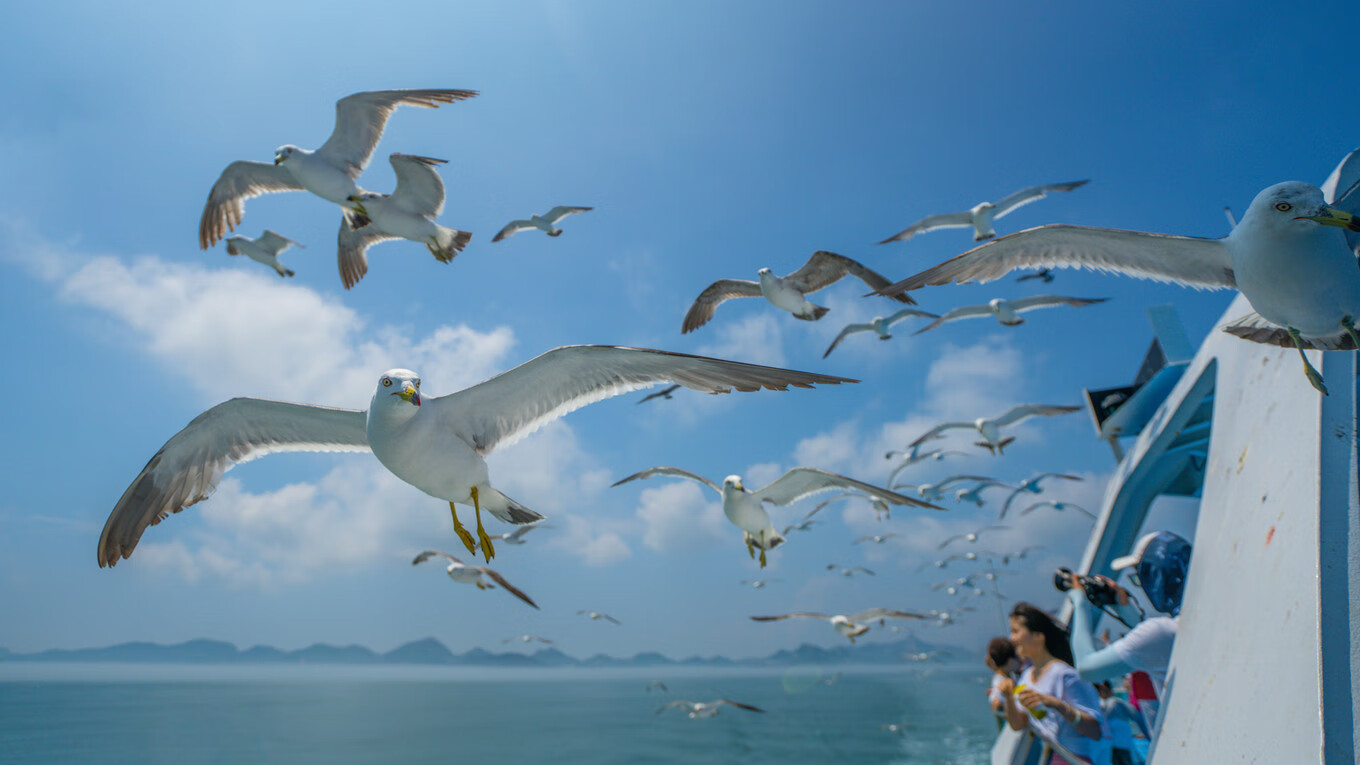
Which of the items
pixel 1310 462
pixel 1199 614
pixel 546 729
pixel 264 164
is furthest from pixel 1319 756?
pixel 546 729

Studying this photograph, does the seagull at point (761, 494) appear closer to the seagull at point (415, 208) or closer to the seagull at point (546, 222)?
the seagull at point (415, 208)

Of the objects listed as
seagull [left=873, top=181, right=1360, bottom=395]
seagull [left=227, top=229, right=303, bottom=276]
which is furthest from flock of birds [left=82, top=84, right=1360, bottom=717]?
seagull [left=227, top=229, right=303, bottom=276]

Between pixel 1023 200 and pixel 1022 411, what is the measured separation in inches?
167

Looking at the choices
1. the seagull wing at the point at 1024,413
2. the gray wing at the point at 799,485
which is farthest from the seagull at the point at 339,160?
the seagull wing at the point at 1024,413

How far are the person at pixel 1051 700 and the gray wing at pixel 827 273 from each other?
19.7 feet

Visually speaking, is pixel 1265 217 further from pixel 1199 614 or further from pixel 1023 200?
pixel 1023 200

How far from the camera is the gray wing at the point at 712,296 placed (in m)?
10.6

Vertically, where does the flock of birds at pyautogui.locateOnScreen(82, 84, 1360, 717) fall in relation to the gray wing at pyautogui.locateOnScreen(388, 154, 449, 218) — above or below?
below

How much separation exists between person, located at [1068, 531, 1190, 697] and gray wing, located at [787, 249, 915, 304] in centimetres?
530

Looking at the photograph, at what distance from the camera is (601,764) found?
105ft

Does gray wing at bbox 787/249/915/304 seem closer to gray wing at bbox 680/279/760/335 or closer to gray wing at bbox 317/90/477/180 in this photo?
gray wing at bbox 680/279/760/335

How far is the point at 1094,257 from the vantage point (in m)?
3.73

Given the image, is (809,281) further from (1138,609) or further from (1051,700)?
(1051,700)

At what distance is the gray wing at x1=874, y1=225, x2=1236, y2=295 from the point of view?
3.30m
